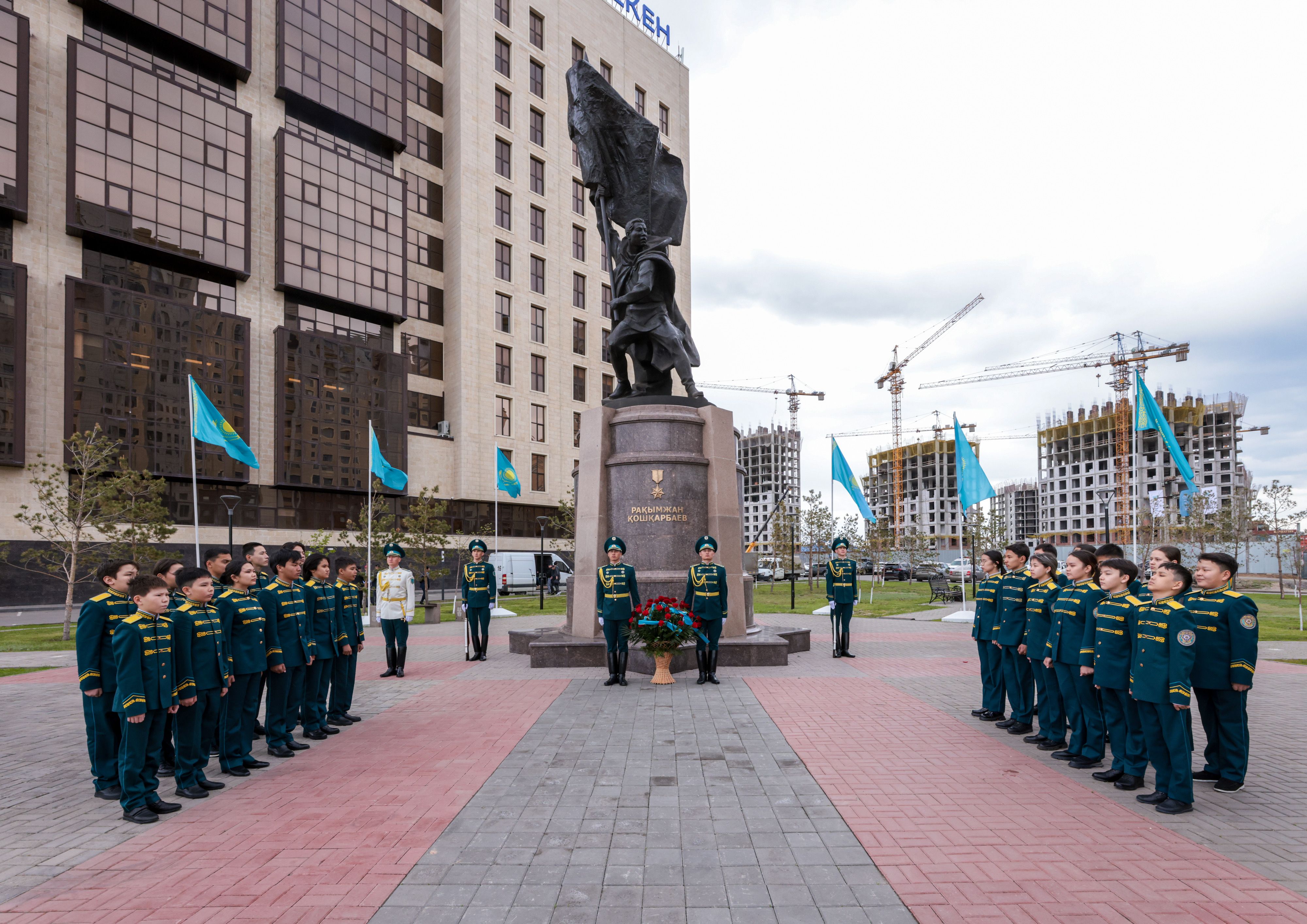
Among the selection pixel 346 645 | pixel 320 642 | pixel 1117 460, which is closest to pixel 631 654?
pixel 346 645

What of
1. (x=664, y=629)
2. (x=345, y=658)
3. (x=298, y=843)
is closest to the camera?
(x=298, y=843)

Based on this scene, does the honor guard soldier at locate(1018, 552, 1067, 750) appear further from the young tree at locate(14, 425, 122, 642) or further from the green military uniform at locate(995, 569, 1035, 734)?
the young tree at locate(14, 425, 122, 642)

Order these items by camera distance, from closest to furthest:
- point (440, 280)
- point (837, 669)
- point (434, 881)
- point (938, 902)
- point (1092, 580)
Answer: point (938, 902), point (434, 881), point (1092, 580), point (837, 669), point (440, 280)

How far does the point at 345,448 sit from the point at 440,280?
1261cm

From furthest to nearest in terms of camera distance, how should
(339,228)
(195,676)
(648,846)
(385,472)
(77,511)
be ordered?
(339,228)
(385,472)
(77,511)
(195,676)
(648,846)

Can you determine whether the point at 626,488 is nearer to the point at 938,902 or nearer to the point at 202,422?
the point at 938,902

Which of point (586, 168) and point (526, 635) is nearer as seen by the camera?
point (526, 635)

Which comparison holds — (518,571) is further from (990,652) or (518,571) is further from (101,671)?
Result: (101,671)

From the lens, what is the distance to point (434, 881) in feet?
14.7

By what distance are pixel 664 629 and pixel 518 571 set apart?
99.0ft

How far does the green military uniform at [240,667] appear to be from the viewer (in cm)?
692

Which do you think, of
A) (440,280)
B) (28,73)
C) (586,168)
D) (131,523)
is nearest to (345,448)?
(440,280)

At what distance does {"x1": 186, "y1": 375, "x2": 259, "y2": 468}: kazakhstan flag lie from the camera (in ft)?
64.5

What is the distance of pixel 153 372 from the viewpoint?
34.9 m
